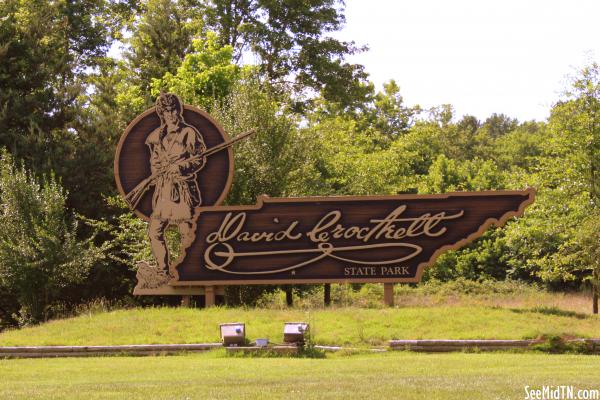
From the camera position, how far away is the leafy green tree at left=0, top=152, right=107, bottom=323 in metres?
31.2

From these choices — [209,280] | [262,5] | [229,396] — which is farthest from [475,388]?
[262,5]

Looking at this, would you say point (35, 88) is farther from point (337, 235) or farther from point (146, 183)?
point (337, 235)

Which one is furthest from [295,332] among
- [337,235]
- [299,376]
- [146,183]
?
[146,183]

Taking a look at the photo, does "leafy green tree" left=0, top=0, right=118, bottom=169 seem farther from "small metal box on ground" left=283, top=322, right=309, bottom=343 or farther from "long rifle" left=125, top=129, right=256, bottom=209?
"small metal box on ground" left=283, top=322, right=309, bottom=343

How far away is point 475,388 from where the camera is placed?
1387cm

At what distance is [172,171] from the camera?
29516 millimetres

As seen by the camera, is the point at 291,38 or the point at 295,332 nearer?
the point at 295,332

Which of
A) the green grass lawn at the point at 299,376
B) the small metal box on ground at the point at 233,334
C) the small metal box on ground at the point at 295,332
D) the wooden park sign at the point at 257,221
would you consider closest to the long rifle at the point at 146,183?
the wooden park sign at the point at 257,221

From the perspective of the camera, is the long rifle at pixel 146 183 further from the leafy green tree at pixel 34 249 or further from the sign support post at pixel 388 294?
the sign support post at pixel 388 294

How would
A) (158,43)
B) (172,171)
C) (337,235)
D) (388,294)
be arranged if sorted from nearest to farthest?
(337,235), (388,294), (172,171), (158,43)

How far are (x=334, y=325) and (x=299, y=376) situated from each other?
8123mm

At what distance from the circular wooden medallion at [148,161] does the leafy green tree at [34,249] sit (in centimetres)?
369

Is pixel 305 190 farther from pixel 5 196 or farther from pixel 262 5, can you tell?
pixel 262 5

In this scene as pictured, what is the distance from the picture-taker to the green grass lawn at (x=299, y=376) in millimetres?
13891
